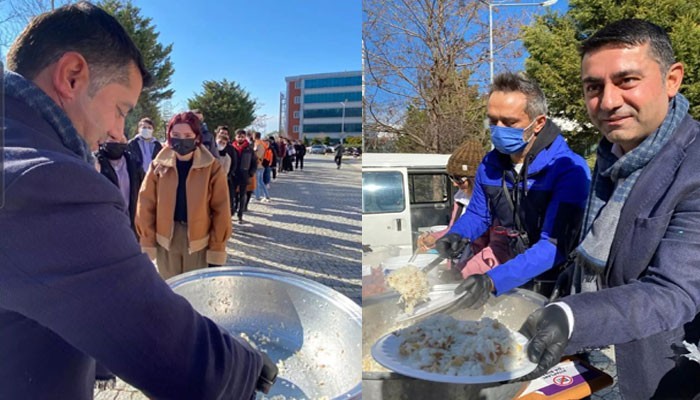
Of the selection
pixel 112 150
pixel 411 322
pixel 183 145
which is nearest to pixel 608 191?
pixel 411 322

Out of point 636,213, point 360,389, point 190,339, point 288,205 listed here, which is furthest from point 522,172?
point 288,205

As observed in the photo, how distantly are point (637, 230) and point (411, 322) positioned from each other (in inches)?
10.8

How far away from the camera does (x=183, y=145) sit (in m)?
1.22

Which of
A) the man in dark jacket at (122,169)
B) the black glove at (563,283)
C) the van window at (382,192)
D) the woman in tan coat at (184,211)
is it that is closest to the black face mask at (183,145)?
the woman in tan coat at (184,211)

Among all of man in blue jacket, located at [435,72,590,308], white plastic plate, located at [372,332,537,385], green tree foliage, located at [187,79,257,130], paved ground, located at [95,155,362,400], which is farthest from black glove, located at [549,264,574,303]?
paved ground, located at [95,155,362,400]

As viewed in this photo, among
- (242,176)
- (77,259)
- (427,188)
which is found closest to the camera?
(77,259)

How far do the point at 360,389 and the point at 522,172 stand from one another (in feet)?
1.13

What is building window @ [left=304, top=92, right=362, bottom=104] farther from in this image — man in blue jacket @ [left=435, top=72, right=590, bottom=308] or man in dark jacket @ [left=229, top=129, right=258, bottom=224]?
man in dark jacket @ [left=229, top=129, right=258, bottom=224]

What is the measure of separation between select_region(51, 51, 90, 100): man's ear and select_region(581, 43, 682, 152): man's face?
0.50 metres

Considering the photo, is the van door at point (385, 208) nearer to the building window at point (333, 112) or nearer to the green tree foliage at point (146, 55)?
the building window at point (333, 112)

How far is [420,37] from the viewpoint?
1.79 feet

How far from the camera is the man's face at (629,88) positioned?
0.48 meters

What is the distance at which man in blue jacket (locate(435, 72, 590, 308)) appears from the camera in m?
0.58

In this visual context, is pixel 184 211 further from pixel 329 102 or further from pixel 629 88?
pixel 629 88
